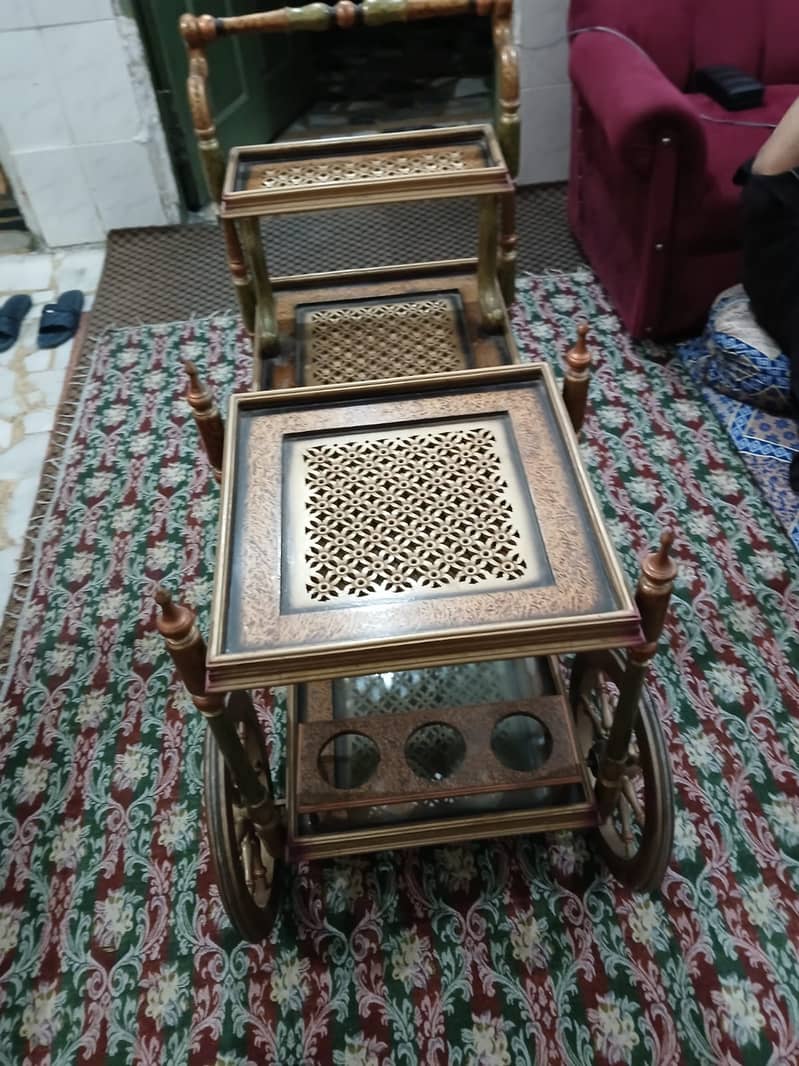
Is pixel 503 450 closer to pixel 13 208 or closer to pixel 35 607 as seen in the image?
pixel 35 607

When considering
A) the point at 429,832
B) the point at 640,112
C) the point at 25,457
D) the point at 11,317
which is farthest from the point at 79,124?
the point at 429,832

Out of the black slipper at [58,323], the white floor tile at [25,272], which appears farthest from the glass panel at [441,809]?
the white floor tile at [25,272]

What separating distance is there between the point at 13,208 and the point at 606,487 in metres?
2.33

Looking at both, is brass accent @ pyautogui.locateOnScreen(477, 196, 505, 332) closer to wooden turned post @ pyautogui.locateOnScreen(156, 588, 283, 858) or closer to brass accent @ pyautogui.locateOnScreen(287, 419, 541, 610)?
brass accent @ pyautogui.locateOnScreen(287, 419, 541, 610)

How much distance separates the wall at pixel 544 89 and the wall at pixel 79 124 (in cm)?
123

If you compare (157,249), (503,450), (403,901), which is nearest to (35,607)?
(403,901)

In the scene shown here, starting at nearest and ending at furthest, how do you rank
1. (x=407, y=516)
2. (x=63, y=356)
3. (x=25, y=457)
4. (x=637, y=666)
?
(x=637, y=666) < (x=407, y=516) < (x=25, y=457) < (x=63, y=356)

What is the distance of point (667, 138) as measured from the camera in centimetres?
177

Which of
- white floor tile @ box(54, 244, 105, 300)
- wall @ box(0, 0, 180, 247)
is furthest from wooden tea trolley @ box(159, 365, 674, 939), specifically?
wall @ box(0, 0, 180, 247)

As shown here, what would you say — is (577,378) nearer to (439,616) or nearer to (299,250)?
(439,616)

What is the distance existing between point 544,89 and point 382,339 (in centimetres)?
161

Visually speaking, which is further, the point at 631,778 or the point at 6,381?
the point at 6,381

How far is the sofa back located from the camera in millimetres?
2104

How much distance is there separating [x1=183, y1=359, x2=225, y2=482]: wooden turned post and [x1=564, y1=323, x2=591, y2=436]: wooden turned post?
0.56 meters
